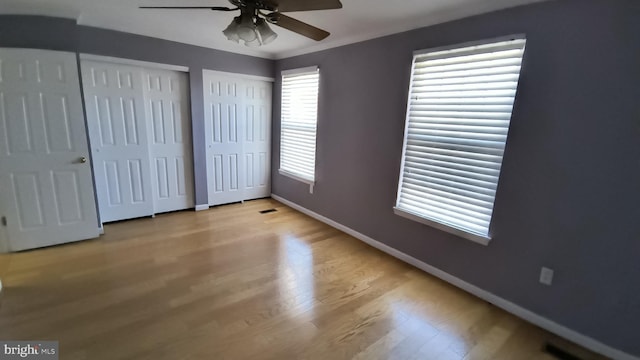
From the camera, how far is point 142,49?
11.2ft

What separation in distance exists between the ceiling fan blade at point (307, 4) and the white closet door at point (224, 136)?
270 cm

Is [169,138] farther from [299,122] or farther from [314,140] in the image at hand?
[314,140]

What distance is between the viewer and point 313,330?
1.96 metres

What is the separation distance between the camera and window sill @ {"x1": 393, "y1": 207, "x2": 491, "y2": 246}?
7.66 ft

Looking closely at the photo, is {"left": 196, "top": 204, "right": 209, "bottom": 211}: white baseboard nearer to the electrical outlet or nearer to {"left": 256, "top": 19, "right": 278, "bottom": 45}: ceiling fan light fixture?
{"left": 256, "top": 19, "right": 278, "bottom": 45}: ceiling fan light fixture

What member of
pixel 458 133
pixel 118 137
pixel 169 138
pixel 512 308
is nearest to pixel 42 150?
pixel 118 137

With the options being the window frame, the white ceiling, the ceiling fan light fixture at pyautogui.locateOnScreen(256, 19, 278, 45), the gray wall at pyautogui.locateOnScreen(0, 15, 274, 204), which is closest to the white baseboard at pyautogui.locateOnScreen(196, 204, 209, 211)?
the gray wall at pyautogui.locateOnScreen(0, 15, 274, 204)

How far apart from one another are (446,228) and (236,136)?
336 centimetres

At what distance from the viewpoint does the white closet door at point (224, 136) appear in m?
4.13

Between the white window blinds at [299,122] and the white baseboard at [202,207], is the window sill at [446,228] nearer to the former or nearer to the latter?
the white window blinds at [299,122]

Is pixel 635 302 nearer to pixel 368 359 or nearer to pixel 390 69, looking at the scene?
pixel 368 359

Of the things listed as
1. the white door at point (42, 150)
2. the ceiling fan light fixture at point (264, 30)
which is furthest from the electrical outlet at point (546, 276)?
the white door at point (42, 150)

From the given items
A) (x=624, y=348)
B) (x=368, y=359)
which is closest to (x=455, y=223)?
(x=624, y=348)

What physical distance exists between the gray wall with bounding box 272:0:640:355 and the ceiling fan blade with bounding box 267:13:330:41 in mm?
1072
